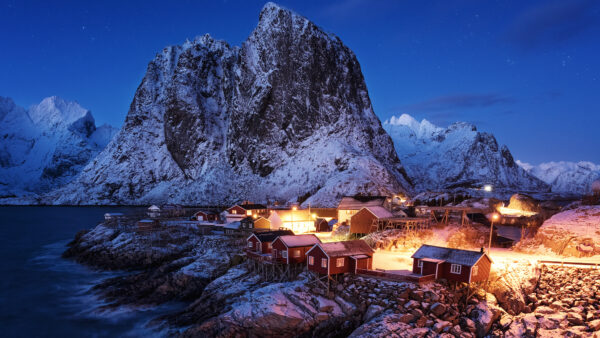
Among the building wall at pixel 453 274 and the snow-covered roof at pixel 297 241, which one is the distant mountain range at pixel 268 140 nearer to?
the snow-covered roof at pixel 297 241

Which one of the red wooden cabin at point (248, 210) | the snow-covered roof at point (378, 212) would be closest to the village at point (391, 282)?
the snow-covered roof at point (378, 212)

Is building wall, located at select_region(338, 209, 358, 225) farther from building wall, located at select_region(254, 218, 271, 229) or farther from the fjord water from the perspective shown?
the fjord water

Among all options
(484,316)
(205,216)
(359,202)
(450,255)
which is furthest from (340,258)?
(205,216)

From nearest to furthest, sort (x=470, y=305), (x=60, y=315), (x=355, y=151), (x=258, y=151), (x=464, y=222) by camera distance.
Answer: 1. (x=470, y=305)
2. (x=60, y=315)
3. (x=464, y=222)
4. (x=355, y=151)
5. (x=258, y=151)

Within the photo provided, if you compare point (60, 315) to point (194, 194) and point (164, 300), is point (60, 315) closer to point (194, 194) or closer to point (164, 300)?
point (164, 300)

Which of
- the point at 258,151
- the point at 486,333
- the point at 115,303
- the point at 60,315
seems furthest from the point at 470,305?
the point at 258,151

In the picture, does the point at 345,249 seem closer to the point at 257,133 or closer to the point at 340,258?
the point at 340,258
